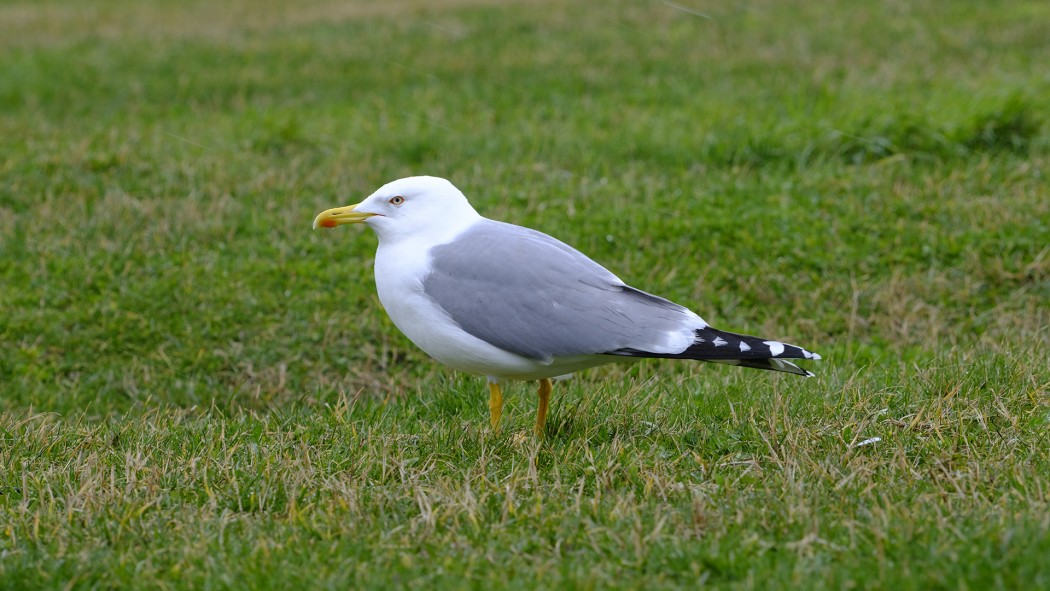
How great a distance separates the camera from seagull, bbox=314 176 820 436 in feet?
14.0

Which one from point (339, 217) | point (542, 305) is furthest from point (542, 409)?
point (339, 217)

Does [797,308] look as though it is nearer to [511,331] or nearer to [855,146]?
[855,146]

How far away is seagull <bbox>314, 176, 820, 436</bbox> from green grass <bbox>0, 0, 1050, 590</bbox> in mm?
337

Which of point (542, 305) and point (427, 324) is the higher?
point (542, 305)

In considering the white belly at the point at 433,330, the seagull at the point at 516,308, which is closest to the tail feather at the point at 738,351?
the seagull at the point at 516,308

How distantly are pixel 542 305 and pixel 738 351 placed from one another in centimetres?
76

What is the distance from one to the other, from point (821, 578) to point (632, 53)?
367 inches

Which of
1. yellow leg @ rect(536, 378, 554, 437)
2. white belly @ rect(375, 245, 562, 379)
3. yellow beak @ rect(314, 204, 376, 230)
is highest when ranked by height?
yellow beak @ rect(314, 204, 376, 230)

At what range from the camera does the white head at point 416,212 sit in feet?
15.0

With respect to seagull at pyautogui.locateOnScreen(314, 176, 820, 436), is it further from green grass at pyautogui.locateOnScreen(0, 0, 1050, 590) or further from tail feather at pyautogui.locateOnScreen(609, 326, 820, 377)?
green grass at pyautogui.locateOnScreen(0, 0, 1050, 590)

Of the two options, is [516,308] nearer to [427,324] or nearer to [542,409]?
[427,324]

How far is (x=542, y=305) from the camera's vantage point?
4312 millimetres

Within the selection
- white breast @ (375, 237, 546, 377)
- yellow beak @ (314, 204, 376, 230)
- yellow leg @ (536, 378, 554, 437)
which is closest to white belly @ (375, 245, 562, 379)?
white breast @ (375, 237, 546, 377)

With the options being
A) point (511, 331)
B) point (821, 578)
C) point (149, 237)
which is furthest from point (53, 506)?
point (149, 237)
